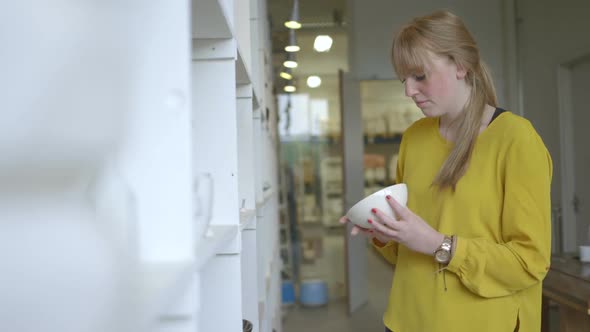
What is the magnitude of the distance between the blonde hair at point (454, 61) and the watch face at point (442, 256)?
15 centimetres

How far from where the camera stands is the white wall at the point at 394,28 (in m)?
4.18

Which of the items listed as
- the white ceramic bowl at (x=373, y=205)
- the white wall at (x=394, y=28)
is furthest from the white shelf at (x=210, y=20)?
the white wall at (x=394, y=28)

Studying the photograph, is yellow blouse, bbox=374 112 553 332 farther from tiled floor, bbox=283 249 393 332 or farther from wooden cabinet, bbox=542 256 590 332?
tiled floor, bbox=283 249 393 332

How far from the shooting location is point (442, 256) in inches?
42.3

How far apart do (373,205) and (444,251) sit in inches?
7.2

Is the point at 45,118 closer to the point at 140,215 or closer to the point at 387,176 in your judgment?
the point at 140,215

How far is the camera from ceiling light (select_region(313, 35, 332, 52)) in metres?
4.48

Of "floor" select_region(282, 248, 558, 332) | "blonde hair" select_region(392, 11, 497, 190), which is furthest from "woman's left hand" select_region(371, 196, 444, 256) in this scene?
"floor" select_region(282, 248, 558, 332)

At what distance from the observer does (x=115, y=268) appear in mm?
408

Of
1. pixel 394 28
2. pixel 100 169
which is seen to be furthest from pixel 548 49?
pixel 100 169

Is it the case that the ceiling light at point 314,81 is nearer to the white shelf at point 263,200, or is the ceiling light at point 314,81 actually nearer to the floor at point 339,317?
the floor at point 339,317

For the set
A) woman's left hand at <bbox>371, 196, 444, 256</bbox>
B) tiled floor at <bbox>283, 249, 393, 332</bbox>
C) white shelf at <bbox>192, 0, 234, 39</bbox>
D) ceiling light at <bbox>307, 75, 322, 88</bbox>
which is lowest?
tiled floor at <bbox>283, 249, 393, 332</bbox>

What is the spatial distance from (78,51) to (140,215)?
15 centimetres

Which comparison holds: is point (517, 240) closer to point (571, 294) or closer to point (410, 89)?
point (410, 89)
